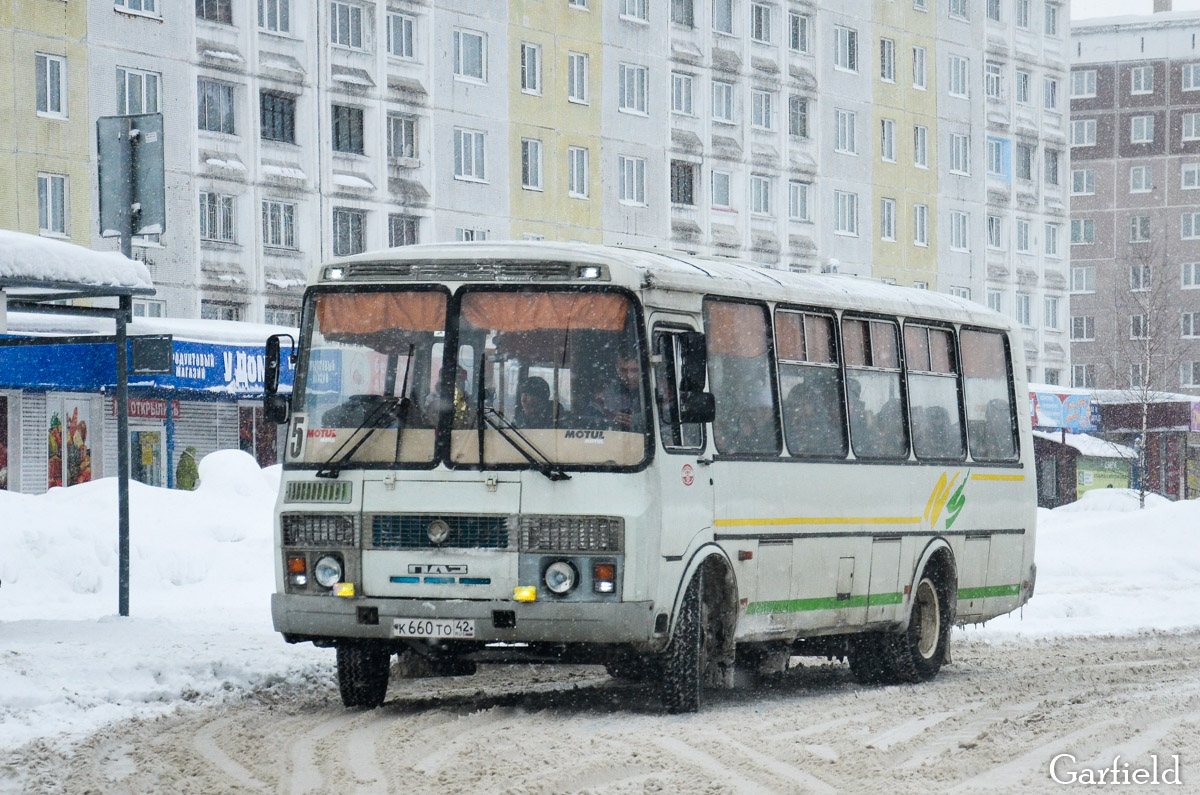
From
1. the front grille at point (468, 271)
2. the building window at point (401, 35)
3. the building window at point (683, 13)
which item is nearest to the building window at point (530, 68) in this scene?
the building window at point (401, 35)

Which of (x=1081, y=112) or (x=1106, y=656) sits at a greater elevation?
(x=1081, y=112)

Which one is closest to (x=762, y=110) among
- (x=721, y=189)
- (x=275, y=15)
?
(x=721, y=189)

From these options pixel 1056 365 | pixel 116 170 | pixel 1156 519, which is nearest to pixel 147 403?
pixel 1156 519

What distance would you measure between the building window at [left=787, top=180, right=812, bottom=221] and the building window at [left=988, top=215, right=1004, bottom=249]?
1170cm

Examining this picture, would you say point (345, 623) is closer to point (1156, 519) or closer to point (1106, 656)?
point (1106, 656)

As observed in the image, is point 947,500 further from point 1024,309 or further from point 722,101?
point 1024,309

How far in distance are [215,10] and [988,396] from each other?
108ft

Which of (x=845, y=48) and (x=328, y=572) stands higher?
(x=845, y=48)

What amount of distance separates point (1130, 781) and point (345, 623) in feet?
15.6

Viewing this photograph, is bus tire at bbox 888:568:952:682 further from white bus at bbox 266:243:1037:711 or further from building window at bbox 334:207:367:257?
building window at bbox 334:207:367:257

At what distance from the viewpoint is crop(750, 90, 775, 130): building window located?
61312 millimetres

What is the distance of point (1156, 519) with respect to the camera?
34.1 m

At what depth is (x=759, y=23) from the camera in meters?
62.0

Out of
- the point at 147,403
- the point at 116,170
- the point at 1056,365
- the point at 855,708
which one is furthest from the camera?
the point at 1056,365
